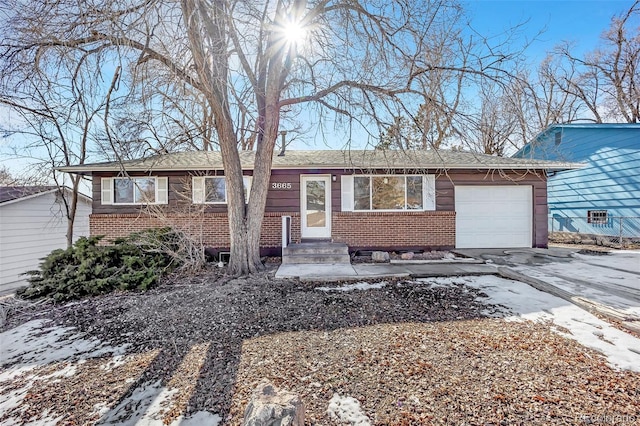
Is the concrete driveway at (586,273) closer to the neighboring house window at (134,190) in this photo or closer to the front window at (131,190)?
the neighboring house window at (134,190)

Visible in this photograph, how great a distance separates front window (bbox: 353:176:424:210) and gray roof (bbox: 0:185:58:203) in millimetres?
11991

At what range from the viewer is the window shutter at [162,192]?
882 cm

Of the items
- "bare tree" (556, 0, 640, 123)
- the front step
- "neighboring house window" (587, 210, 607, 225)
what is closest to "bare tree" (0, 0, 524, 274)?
the front step

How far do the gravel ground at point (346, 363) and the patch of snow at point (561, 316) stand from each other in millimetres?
288

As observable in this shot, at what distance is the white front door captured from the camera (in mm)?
8883

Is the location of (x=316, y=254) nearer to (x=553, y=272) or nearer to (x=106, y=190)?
(x=553, y=272)

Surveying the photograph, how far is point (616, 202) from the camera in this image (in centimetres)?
1041

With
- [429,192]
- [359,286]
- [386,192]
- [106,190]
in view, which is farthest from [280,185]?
[106,190]

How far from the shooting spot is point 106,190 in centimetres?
879

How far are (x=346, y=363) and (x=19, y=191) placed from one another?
555 inches

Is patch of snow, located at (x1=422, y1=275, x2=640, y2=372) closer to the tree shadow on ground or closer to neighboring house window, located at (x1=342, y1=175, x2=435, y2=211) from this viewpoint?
the tree shadow on ground

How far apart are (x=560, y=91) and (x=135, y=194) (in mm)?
24876

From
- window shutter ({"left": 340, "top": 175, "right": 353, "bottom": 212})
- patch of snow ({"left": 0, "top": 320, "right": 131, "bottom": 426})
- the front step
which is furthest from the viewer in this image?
window shutter ({"left": 340, "top": 175, "right": 353, "bottom": 212})

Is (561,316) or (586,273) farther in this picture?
(586,273)
